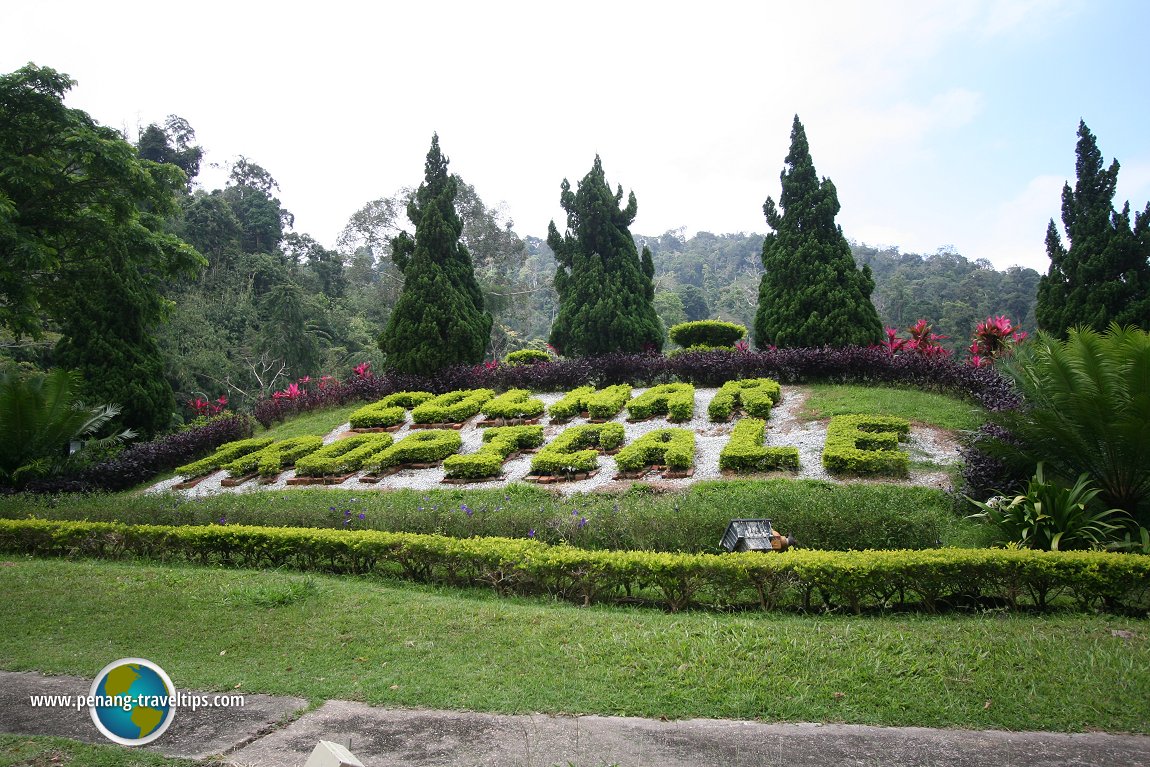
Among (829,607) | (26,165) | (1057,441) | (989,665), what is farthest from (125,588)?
(1057,441)

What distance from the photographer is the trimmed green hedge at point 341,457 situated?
36.6 ft

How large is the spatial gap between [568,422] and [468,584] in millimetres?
6186

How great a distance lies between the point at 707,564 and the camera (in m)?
5.29

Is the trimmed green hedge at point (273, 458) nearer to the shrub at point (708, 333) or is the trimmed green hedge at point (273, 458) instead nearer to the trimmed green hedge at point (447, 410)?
the trimmed green hedge at point (447, 410)

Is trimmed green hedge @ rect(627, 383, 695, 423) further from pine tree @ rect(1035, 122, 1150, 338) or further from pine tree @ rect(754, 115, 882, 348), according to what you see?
pine tree @ rect(1035, 122, 1150, 338)

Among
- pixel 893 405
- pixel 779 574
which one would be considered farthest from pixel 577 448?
pixel 779 574

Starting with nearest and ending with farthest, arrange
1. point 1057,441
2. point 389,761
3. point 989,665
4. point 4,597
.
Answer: point 389,761
point 989,665
point 4,597
point 1057,441

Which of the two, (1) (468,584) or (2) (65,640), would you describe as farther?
(1) (468,584)

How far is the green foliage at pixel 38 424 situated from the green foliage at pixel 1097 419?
1286cm

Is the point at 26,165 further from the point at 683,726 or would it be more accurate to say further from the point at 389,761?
the point at 683,726

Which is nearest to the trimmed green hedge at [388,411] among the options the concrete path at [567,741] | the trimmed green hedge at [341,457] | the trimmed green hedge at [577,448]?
the trimmed green hedge at [341,457]

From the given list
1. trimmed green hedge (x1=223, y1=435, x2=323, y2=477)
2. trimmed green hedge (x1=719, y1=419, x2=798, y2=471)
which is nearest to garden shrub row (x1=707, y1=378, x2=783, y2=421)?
trimmed green hedge (x1=719, y1=419, x2=798, y2=471)

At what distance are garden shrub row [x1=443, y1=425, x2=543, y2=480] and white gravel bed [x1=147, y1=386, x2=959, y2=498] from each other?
0.63 feet

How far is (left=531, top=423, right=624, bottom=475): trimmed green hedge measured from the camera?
32.7ft
